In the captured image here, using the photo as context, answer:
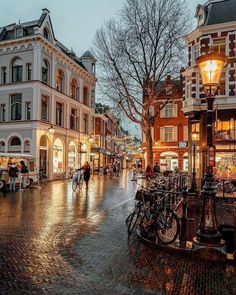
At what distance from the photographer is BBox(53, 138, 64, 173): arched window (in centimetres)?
3444

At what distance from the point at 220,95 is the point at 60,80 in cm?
A: 1809

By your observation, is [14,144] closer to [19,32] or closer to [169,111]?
[19,32]

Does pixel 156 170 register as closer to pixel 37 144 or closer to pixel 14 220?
pixel 37 144

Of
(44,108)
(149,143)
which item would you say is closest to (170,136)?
(44,108)

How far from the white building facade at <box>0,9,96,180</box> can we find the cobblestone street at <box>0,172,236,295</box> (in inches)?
861

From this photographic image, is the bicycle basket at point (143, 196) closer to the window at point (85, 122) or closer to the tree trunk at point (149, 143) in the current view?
the tree trunk at point (149, 143)

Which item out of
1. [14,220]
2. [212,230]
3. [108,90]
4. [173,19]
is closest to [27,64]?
[108,90]

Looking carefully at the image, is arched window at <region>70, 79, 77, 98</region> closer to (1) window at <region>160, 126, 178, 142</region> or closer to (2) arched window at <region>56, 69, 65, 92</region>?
(2) arched window at <region>56, 69, 65, 92</region>

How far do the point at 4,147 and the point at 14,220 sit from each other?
23.0 m

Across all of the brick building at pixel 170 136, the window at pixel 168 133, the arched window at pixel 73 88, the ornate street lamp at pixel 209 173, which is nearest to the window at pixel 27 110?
the arched window at pixel 73 88

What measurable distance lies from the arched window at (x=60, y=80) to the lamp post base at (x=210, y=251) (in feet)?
101

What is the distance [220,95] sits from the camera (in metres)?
24.7

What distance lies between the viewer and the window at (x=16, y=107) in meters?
32.1

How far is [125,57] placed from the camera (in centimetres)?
2461
